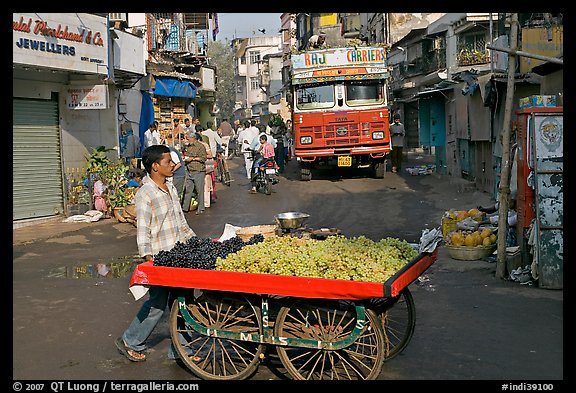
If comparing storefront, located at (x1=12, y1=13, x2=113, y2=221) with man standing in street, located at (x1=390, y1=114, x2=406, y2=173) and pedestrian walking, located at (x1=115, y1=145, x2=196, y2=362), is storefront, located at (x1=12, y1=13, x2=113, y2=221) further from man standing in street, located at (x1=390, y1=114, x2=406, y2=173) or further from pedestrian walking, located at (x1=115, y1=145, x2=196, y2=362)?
man standing in street, located at (x1=390, y1=114, x2=406, y2=173)

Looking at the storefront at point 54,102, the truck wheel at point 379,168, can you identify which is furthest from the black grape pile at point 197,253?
the truck wheel at point 379,168

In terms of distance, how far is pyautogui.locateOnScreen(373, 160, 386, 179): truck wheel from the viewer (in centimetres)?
2033

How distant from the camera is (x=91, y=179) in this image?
50.6 ft

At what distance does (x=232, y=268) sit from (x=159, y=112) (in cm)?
2298

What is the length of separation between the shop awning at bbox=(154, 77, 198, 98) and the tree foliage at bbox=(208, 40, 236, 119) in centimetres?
4217

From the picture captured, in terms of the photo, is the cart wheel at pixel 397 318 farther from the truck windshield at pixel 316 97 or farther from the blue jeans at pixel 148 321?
the truck windshield at pixel 316 97

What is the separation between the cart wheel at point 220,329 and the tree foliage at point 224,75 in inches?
2632

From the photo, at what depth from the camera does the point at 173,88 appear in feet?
88.7

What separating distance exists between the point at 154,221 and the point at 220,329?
1216mm

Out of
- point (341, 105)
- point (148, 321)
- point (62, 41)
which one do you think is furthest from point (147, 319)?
point (341, 105)

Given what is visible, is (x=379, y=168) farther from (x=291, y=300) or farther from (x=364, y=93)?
(x=291, y=300)

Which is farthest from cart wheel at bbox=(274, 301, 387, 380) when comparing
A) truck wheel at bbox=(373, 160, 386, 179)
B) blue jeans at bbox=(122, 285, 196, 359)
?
truck wheel at bbox=(373, 160, 386, 179)

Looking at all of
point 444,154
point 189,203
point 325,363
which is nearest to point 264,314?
point 325,363

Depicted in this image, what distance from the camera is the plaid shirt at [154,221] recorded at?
231 inches
